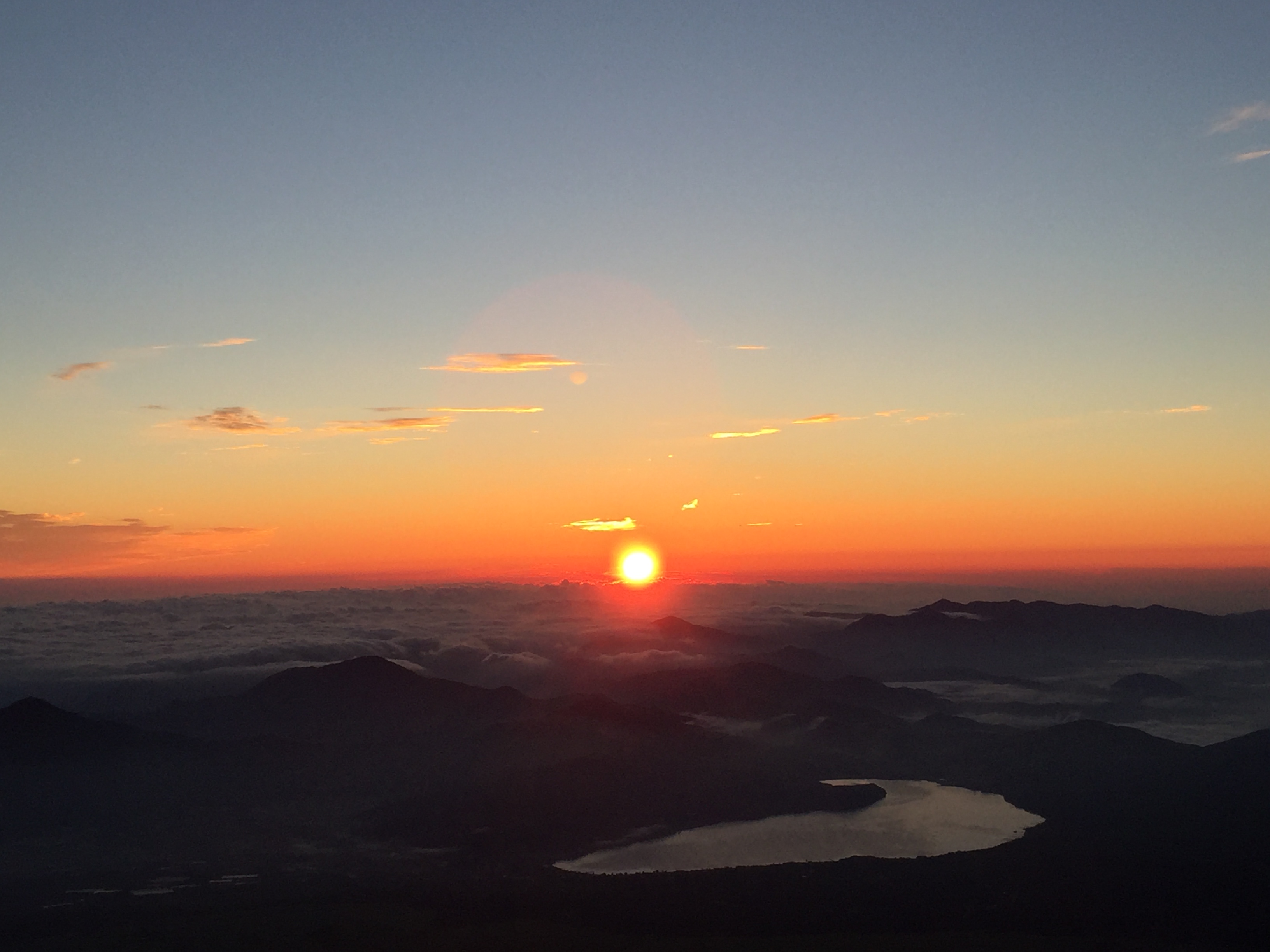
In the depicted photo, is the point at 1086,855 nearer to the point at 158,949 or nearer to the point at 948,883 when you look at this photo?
the point at 948,883

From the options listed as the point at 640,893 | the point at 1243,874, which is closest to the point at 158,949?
the point at 640,893

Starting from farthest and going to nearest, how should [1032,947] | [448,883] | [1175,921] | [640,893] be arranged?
[448,883]
[640,893]
[1175,921]
[1032,947]

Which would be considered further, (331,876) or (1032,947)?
(331,876)

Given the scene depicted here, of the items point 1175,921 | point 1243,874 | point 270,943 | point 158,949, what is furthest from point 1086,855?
point 158,949

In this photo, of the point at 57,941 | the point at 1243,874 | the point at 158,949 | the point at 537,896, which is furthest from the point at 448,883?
the point at 1243,874

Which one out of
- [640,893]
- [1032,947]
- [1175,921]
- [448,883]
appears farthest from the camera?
[448,883]

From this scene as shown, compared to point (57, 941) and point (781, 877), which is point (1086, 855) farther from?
point (57, 941)

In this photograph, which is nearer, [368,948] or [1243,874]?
[368,948]

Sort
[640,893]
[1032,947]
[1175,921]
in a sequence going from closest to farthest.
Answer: [1032,947] < [1175,921] < [640,893]

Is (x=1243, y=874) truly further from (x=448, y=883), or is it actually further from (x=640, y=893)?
(x=448, y=883)
